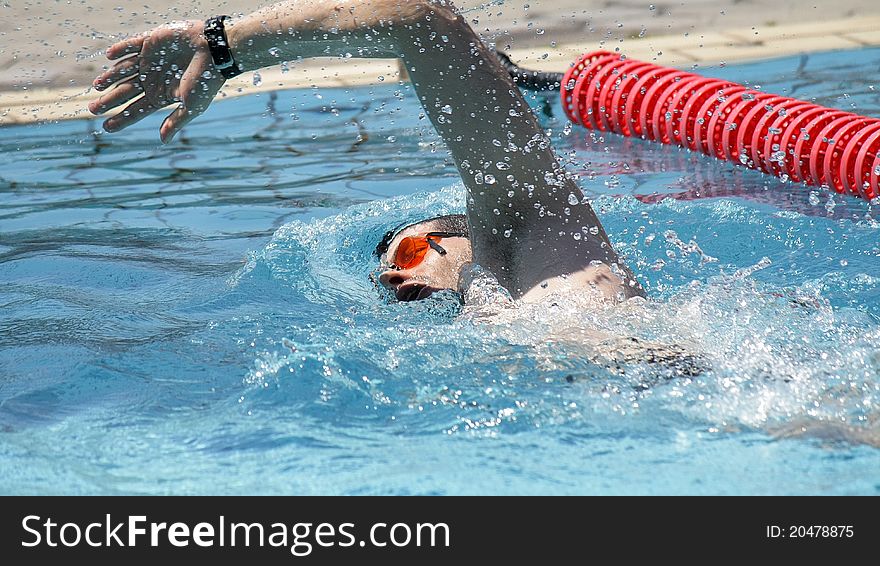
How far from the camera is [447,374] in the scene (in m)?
2.76

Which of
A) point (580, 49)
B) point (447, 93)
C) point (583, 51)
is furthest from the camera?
point (580, 49)

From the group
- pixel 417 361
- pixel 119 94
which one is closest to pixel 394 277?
pixel 417 361

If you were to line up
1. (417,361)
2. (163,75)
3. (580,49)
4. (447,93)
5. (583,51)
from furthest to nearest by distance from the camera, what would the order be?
1. (580,49)
2. (583,51)
3. (417,361)
4. (163,75)
5. (447,93)

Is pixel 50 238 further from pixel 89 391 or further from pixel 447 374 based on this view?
pixel 447 374

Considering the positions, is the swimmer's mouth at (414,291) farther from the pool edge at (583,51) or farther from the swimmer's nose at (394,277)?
the pool edge at (583,51)

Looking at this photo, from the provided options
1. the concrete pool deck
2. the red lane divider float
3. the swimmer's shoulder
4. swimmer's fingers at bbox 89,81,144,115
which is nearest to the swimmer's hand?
swimmer's fingers at bbox 89,81,144,115

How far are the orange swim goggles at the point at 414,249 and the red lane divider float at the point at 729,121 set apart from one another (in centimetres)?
256

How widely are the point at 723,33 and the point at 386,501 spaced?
8.45 metres

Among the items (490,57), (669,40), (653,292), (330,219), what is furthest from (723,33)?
(490,57)

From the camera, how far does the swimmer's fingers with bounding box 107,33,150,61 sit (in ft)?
8.52

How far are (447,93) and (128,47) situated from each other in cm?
81

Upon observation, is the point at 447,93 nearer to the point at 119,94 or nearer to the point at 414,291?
the point at 414,291

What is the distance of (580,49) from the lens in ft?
32.3

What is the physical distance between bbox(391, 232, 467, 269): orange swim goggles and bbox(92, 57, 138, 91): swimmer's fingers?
919 mm
